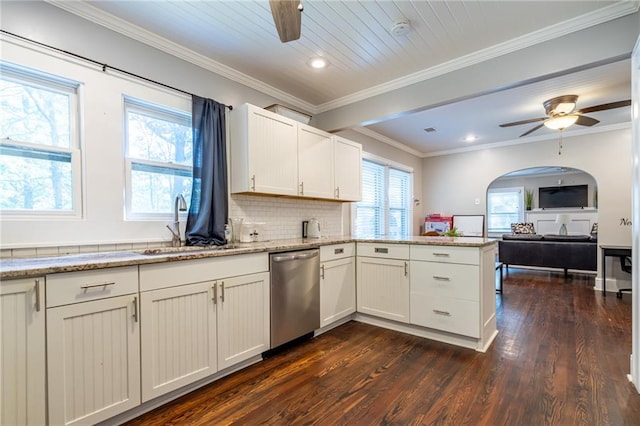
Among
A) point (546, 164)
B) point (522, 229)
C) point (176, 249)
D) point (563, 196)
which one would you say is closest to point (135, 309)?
point (176, 249)

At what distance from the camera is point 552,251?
18.8 ft

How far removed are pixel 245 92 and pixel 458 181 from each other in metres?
5.02

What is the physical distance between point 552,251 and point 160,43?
6.95m

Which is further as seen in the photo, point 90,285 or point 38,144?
point 38,144

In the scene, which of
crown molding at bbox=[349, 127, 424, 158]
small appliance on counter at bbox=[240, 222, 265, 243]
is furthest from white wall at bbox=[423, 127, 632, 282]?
small appliance on counter at bbox=[240, 222, 265, 243]

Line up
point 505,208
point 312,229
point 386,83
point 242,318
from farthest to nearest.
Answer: point 505,208
point 312,229
point 386,83
point 242,318

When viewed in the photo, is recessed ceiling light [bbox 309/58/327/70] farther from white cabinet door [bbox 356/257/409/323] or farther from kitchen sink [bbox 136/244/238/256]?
white cabinet door [bbox 356/257/409/323]

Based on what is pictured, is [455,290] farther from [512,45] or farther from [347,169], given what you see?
[512,45]

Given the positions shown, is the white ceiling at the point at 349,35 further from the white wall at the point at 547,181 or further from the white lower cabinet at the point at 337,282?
the white wall at the point at 547,181

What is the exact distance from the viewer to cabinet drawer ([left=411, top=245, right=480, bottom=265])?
103 inches

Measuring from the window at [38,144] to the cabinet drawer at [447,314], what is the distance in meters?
2.91

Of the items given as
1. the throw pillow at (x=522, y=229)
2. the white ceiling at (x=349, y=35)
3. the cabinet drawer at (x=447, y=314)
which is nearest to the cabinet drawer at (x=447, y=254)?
the cabinet drawer at (x=447, y=314)

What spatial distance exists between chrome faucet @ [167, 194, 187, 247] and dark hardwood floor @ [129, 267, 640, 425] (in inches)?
44.6

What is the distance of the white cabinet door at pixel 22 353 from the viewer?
4.26 ft
